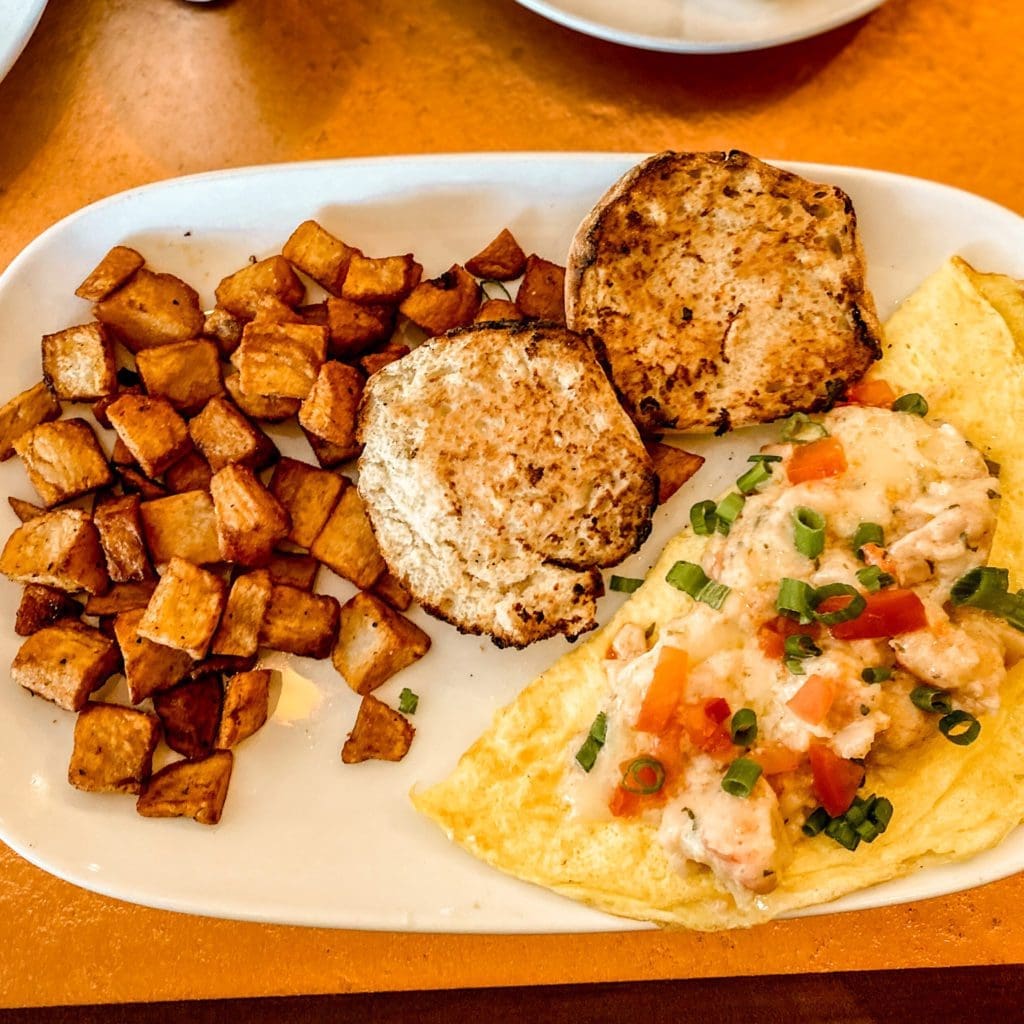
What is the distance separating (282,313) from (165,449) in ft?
1.46

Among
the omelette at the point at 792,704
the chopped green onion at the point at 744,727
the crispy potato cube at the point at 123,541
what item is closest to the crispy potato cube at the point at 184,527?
the crispy potato cube at the point at 123,541

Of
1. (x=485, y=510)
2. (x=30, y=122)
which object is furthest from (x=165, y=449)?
(x=30, y=122)

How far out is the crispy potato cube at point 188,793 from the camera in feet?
7.18

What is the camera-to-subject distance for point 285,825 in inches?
88.0

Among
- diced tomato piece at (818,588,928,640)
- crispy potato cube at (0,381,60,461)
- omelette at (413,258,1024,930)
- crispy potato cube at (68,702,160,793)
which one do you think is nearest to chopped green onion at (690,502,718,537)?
omelette at (413,258,1024,930)

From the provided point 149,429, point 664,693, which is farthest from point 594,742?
point 149,429

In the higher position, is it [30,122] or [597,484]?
[30,122]

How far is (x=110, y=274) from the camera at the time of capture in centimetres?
228

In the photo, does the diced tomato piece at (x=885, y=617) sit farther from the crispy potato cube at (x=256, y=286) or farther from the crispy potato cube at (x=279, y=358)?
the crispy potato cube at (x=256, y=286)

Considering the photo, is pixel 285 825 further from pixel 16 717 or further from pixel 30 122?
pixel 30 122

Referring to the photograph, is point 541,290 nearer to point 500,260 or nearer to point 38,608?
point 500,260

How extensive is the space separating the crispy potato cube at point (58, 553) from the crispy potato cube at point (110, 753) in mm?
333

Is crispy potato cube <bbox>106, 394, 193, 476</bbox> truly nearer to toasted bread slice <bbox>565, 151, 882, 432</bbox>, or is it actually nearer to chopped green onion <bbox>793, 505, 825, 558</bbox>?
toasted bread slice <bbox>565, 151, 882, 432</bbox>

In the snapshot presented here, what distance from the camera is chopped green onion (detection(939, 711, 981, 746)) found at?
206 cm
